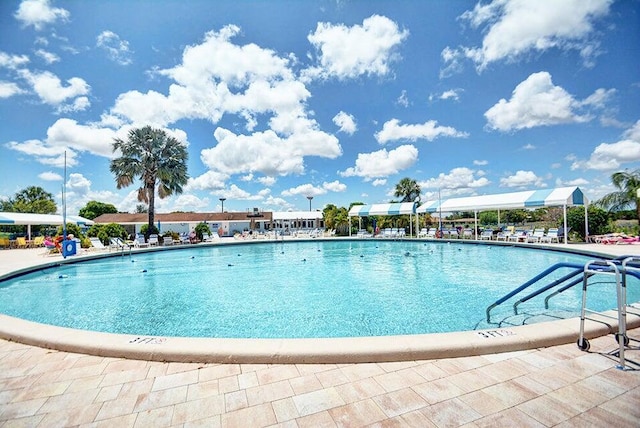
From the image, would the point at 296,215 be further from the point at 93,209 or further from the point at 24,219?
the point at 93,209

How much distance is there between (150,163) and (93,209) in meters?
51.2

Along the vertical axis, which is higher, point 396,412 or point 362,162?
point 362,162

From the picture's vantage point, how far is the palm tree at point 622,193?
19453 mm

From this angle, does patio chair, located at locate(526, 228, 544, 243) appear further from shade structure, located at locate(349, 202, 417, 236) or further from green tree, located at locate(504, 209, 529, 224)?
Answer: green tree, located at locate(504, 209, 529, 224)

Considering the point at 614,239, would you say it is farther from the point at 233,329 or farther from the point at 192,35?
the point at 192,35

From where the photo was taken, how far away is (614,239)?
15.8 metres

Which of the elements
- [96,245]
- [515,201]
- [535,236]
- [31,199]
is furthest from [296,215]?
[31,199]

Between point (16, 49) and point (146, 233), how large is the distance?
1377cm

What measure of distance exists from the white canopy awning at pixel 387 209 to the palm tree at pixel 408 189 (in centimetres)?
1690

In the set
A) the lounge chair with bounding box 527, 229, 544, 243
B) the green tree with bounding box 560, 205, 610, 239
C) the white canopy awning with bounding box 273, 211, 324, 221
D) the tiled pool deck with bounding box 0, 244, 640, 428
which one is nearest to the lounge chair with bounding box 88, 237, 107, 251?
the tiled pool deck with bounding box 0, 244, 640, 428

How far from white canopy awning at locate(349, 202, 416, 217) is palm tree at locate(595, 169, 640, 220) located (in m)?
12.5

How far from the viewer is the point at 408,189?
1631 inches

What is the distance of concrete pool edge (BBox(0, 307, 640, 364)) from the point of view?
2.86 m

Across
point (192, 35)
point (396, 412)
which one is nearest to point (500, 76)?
point (192, 35)
